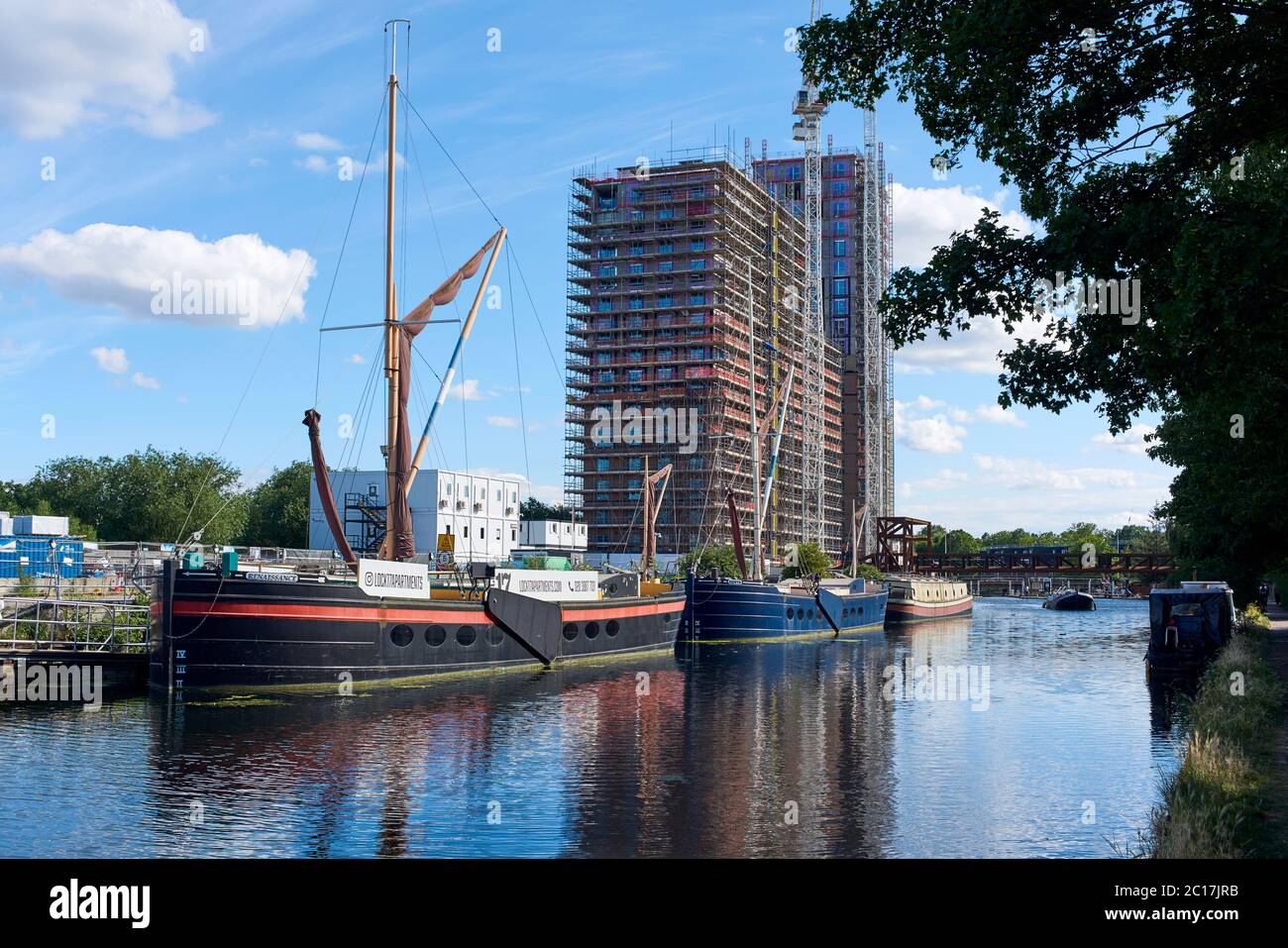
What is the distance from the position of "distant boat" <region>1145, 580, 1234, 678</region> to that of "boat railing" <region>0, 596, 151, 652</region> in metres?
42.5

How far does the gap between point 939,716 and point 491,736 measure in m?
16.0

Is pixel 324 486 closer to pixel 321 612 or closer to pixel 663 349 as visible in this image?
pixel 321 612

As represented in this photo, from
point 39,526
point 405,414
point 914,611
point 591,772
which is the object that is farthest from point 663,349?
point 591,772

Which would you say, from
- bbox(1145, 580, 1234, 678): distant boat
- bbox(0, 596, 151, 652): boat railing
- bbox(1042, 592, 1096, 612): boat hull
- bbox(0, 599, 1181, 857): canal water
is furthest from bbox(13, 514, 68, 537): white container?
bbox(1042, 592, 1096, 612): boat hull

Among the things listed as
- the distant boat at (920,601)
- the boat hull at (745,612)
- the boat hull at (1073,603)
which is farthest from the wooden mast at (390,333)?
the boat hull at (1073,603)

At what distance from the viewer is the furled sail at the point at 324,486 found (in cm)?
4366

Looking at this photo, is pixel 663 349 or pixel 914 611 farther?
pixel 663 349

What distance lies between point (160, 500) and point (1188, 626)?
12289 cm

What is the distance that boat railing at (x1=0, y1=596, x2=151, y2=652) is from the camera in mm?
41144

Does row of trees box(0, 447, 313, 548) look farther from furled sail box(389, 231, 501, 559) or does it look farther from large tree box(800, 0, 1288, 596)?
large tree box(800, 0, 1288, 596)

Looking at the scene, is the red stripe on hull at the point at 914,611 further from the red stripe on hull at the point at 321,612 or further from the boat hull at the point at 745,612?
the red stripe on hull at the point at 321,612

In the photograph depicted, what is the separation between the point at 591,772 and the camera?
2752 centimetres
